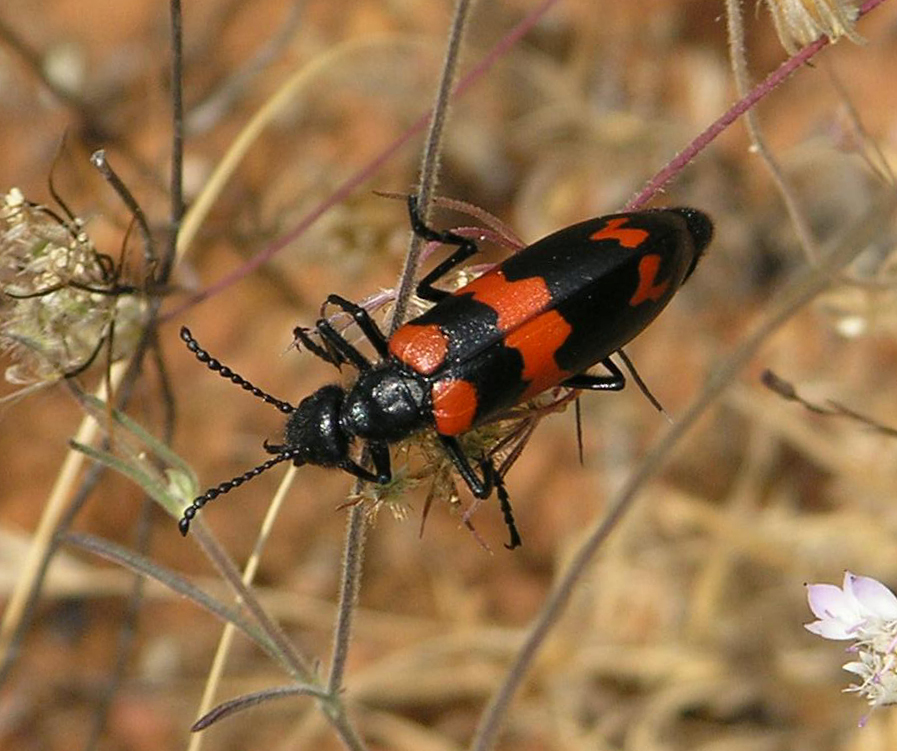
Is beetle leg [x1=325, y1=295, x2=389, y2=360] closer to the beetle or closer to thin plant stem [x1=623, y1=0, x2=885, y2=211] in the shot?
the beetle

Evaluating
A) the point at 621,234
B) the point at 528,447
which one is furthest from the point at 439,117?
the point at 528,447

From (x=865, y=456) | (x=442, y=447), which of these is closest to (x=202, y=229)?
(x=442, y=447)

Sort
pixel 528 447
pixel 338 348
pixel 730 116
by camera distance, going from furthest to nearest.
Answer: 1. pixel 528 447
2. pixel 338 348
3. pixel 730 116

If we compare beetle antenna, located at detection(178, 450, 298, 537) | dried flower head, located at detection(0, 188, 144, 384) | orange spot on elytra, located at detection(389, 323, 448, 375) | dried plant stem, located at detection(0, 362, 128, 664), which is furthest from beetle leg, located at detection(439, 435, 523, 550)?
dried plant stem, located at detection(0, 362, 128, 664)

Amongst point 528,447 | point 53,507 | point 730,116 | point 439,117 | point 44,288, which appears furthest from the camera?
point 528,447

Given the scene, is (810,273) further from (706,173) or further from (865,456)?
(706,173)

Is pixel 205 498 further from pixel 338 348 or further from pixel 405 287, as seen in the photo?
pixel 405 287
